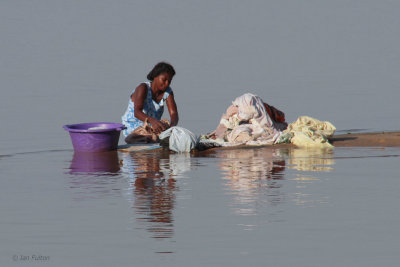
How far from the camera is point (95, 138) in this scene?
482 inches

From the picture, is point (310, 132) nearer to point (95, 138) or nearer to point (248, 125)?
point (248, 125)

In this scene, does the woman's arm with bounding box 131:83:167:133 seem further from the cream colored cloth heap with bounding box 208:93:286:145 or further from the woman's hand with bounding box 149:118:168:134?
the cream colored cloth heap with bounding box 208:93:286:145

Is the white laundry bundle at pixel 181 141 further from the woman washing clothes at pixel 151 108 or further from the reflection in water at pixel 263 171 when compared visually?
the woman washing clothes at pixel 151 108

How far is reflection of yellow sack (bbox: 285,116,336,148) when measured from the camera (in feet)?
40.7

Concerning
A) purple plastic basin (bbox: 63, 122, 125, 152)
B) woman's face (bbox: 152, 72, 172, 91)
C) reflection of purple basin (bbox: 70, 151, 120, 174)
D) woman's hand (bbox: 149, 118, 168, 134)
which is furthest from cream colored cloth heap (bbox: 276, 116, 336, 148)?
reflection of purple basin (bbox: 70, 151, 120, 174)

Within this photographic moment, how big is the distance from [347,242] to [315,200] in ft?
5.46

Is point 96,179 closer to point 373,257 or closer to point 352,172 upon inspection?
point 352,172

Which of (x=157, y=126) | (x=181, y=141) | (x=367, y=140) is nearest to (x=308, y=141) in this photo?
(x=367, y=140)

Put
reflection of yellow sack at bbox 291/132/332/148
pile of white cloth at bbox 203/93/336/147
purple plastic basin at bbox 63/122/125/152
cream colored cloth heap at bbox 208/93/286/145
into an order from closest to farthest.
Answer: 1. purple plastic basin at bbox 63/122/125/152
2. reflection of yellow sack at bbox 291/132/332/148
3. pile of white cloth at bbox 203/93/336/147
4. cream colored cloth heap at bbox 208/93/286/145

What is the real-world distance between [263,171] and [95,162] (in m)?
2.32

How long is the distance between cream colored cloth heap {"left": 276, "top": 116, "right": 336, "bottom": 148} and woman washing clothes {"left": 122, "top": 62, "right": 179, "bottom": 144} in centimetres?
171

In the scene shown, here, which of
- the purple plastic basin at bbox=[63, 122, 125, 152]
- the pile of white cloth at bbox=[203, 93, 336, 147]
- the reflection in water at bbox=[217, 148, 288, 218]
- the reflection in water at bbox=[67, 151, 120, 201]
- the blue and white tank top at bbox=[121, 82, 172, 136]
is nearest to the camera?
the reflection in water at bbox=[217, 148, 288, 218]

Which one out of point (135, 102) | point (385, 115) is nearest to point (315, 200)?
point (135, 102)

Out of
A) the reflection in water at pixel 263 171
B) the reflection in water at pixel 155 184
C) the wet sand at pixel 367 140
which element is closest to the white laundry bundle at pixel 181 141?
the reflection in water at pixel 155 184
